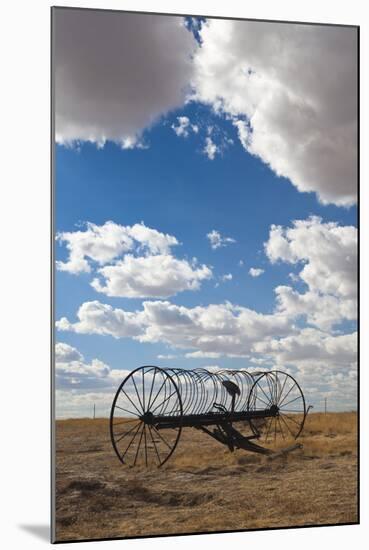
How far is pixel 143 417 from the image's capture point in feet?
28.8

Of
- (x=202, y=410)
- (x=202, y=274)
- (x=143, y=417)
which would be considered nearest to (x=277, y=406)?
(x=202, y=410)

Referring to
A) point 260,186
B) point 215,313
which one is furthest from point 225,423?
point 260,186

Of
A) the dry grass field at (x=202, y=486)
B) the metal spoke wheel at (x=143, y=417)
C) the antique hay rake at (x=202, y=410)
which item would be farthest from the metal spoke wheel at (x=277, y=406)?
the metal spoke wheel at (x=143, y=417)

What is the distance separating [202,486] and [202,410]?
30.2 inches

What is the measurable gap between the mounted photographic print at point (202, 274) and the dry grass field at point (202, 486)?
0.05ft

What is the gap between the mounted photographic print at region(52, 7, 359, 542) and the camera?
28.1 feet

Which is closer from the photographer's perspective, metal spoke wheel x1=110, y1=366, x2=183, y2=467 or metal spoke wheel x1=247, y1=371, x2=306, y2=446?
metal spoke wheel x1=110, y1=366, x2=183, y2=467

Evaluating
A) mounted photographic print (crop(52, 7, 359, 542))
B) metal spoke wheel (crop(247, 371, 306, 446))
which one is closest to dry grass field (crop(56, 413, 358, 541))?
mounted photographic print (crop(52, 7, 359, 542))

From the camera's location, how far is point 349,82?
943 centimetres

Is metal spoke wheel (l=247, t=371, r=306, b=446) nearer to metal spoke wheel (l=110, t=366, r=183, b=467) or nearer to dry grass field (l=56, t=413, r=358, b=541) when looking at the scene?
dry grass field (l=56, t=413, r=358, b=541)

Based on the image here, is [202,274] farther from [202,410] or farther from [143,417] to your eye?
[143,417]

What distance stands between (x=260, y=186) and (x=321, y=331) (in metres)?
1.63

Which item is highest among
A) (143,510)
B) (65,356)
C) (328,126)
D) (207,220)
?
(328,126)

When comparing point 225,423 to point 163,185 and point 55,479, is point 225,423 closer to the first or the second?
point 55,479
